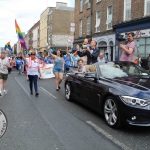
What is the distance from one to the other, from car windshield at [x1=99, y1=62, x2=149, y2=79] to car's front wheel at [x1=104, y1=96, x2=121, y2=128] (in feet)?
2.75

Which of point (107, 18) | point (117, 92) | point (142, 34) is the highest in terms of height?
point (107, 18)

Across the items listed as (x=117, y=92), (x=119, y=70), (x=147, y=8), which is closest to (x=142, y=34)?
(x=147, y=8)

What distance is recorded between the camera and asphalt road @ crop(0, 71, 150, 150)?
4398 millimetres

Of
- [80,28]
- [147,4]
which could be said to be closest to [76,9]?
[80,28]

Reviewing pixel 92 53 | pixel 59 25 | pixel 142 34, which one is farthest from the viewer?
pixel 59 25

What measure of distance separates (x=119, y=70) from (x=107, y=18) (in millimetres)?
20056

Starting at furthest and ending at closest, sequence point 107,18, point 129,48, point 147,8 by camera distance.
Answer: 1. point 107,18
2. point 147,8
3. point 129,48

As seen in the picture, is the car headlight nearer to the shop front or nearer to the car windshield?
the car windshield

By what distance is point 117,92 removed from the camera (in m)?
5.21

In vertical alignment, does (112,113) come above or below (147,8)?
below

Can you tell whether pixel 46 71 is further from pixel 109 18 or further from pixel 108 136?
pixel 108 136

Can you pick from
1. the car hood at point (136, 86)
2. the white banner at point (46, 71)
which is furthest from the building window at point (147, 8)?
the car hood at point (136, 86)

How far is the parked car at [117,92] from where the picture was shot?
485 centimetres

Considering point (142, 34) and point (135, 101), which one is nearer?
point (135, 101)
